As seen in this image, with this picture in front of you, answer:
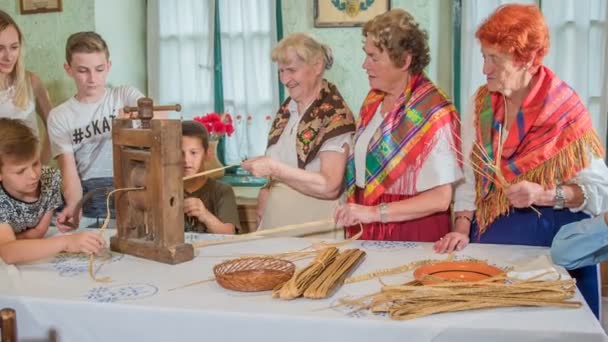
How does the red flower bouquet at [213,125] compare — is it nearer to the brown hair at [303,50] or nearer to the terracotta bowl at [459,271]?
the brown hair at [303,50]

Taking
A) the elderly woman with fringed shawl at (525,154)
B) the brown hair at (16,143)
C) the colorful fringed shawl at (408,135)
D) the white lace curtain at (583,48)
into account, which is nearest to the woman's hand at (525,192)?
the elderly woman with fringed shawl at (525,154)

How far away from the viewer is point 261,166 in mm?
2375

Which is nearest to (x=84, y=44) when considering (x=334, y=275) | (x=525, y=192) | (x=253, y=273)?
(x=253, y=273)

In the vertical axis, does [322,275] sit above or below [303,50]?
below

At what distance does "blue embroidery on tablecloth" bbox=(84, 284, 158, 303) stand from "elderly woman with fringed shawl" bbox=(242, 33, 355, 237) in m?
0.83

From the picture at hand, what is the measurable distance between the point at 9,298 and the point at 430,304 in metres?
1.00

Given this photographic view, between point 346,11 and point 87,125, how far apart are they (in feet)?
6.18

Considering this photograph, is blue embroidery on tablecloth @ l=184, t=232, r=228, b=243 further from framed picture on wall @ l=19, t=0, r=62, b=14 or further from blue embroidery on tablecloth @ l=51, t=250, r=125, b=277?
framed picture on wall @ l=19, t=0, r=62, b=14

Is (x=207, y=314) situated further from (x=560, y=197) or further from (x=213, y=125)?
(x=213, y=125)

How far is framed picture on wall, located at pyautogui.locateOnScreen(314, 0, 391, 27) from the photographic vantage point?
425cm

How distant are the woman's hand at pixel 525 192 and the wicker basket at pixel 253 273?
0.73 m

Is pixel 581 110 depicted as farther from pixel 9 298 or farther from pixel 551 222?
pixel 9 298

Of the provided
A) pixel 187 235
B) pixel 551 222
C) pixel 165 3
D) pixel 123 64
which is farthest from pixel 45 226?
pixel 165 3

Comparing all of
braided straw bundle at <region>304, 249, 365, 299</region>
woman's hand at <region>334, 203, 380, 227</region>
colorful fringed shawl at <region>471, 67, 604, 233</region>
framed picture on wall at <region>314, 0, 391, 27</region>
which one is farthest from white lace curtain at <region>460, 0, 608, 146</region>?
braided straw bundle at <region>304, 249, 365, 299</region>
